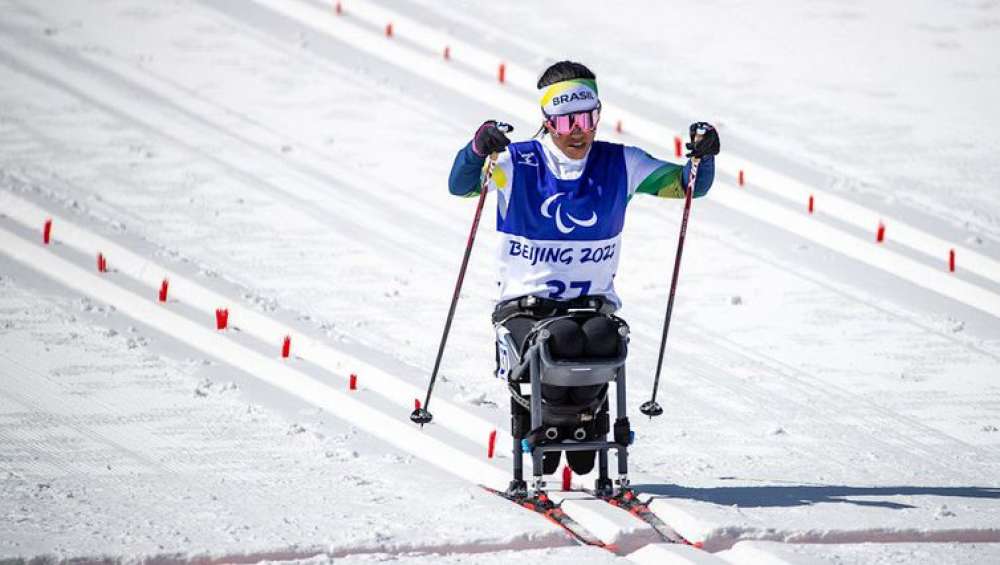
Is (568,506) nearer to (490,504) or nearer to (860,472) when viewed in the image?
(490,504)

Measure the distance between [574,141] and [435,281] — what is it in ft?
14.5

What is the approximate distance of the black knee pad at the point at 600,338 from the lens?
7.00m

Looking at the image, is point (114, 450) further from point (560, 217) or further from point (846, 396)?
point (846, 396)

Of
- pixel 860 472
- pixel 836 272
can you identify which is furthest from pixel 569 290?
pixel 836 272

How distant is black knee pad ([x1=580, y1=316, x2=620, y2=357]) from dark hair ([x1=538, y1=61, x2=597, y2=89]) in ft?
3.85

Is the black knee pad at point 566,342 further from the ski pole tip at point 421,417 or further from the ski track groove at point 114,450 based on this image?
the ski track groove at point 114,450

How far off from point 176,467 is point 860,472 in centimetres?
321

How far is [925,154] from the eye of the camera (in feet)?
48.5

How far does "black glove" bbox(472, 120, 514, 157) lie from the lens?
7117mm

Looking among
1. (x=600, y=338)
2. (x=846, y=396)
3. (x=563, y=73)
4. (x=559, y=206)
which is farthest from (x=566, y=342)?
(x=846, y=396)

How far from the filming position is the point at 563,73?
24.6 ft

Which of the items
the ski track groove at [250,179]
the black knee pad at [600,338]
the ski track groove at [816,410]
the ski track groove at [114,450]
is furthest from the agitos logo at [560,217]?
the ski track groove at [250,179]

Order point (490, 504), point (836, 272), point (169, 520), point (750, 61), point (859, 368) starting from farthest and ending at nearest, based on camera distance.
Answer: point (750, 61)
point (836, 272)
point (859, 368)
point (490, 504)
point (169, 520)

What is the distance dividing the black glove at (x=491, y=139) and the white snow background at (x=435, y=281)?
1477 mm
